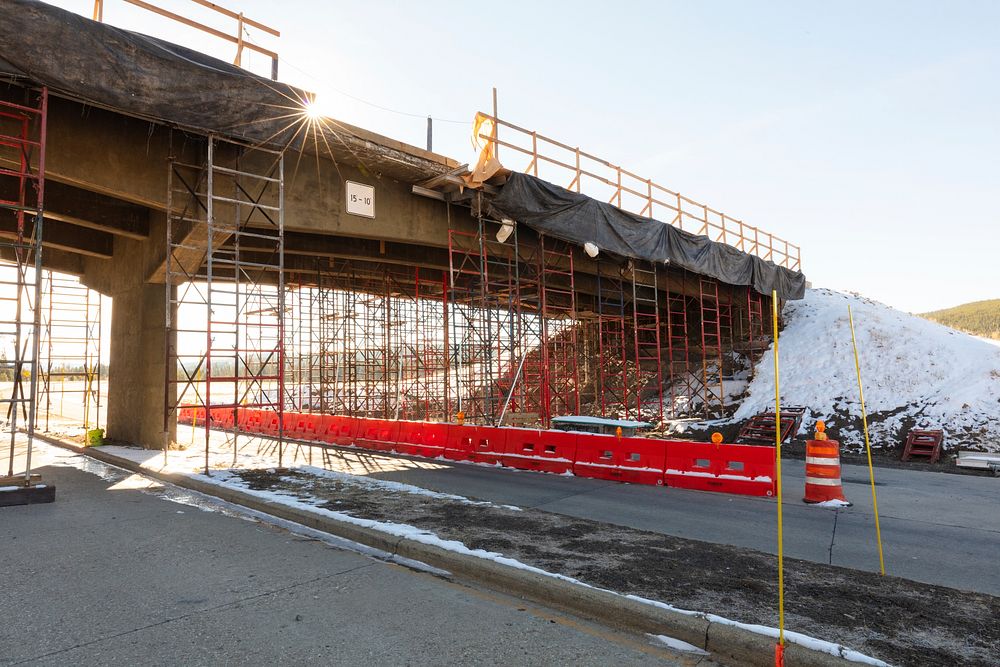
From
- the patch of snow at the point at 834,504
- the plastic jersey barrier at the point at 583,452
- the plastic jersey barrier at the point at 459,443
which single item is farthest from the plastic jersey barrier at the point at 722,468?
the plastic jersey barrier at the point at 459,443

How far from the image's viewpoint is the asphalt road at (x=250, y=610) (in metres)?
3.80

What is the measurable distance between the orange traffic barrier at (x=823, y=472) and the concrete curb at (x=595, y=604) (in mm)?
5761

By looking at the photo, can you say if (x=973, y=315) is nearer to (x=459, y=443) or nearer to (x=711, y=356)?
(x=711, y=356)

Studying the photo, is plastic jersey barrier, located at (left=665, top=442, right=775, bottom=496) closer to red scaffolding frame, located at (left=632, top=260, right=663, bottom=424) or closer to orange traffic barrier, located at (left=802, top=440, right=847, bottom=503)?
orange traffic barrier, located at (left=802, top=440, right=847, bottom=503)

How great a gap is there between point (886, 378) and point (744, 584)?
1960cm

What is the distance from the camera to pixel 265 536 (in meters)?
6.84

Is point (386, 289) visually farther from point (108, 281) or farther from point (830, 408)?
point (830, 408)

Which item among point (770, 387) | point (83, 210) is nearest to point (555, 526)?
point (83, 210)

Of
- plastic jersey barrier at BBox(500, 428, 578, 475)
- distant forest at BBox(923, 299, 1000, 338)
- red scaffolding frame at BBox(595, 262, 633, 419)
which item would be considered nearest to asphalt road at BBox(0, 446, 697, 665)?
plastic jersey barrier at BBox(500, 428, 578, 475)

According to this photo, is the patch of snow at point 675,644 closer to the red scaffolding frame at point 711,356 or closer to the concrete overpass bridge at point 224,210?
the concrete overpass bridge at point 224,210

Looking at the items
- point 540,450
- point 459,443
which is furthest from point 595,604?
point 459,443

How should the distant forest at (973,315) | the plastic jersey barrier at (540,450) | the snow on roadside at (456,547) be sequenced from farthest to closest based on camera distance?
the distant forest at (973,315) < the plastic jersey barrier at (540,450) < the snow on roadside at (456,547)

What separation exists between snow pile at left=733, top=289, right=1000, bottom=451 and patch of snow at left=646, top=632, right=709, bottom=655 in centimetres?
1534

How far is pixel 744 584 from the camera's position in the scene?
4.88m
